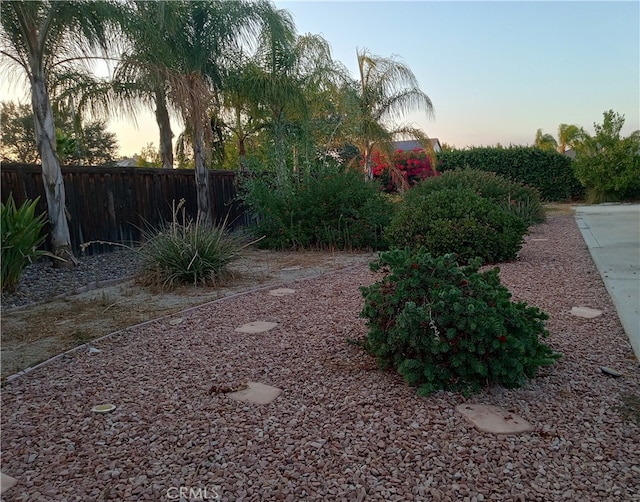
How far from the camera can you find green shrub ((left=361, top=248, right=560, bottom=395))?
7.50ft

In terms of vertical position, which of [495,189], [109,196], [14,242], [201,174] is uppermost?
[201,174]

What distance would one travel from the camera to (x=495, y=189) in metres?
10.7

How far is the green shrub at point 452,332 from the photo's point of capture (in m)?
2.29

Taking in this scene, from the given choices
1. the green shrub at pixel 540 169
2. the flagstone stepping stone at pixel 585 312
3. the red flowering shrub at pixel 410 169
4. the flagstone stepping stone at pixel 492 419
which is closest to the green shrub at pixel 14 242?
the flagstone stepping stone at pixel 492 419

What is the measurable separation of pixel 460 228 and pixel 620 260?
2137 mm

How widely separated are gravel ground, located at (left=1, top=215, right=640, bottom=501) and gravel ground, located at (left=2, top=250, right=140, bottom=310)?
7.07 ft

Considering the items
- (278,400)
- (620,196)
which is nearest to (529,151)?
(620,196)

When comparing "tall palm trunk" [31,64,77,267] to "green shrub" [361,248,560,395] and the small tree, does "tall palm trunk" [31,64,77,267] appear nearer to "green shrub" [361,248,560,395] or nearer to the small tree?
"green shrub" [361,248,560,395]

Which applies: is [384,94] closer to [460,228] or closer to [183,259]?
[460,228]

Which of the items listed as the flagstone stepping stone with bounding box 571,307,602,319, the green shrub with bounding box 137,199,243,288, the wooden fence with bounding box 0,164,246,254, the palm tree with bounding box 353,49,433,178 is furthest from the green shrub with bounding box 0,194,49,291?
the palm tree with bounding box 353,49,433,178

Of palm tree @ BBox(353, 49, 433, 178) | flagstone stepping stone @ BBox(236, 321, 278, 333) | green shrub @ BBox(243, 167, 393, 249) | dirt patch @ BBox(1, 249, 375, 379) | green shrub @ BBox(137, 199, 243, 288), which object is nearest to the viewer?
dirt patch @ BBox(1, 249, 375, 379)

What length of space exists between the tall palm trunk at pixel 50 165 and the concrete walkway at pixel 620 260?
5.96m

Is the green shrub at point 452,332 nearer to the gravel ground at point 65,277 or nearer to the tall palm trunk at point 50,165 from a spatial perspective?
the gravel ground at point 65,277

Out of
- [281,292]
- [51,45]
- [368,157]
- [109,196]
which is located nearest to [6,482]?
[281,292]
